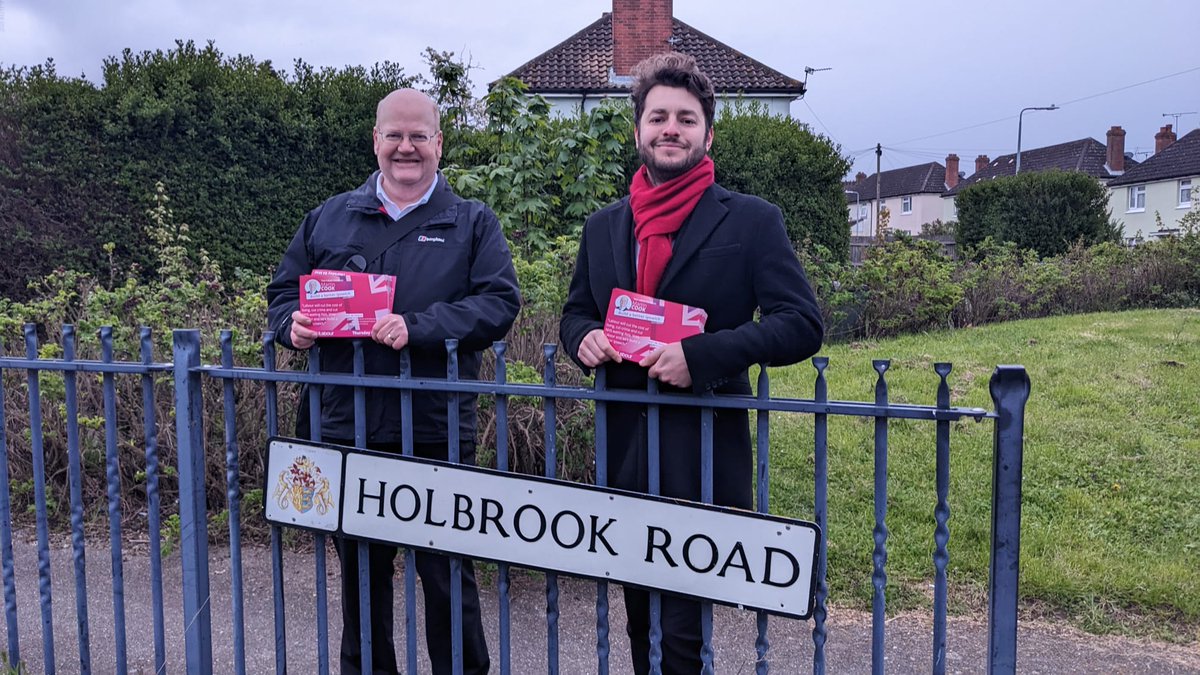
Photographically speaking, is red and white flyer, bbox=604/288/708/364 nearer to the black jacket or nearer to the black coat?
the black coat

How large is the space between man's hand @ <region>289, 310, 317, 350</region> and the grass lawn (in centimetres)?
268

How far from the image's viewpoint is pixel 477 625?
2916 millimetres

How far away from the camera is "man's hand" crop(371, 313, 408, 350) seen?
259 centimetres

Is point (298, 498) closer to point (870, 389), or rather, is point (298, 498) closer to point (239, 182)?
point (870, 389)

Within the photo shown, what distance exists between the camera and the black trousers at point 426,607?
114 inches

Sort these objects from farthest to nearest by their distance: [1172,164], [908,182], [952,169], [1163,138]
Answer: [908,182]
[952,169]
[1163,138]
[1172,164]

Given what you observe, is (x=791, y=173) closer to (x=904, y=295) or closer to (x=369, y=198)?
(x=904, y=295)

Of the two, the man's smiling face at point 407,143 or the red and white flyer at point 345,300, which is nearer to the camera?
the red and white flyer at point 345,300

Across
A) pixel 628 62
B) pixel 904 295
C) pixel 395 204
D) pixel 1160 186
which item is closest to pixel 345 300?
pixel 395 204

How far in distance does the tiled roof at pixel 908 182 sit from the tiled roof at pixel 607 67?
44.5 meters

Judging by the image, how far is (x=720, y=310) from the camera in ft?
7.87

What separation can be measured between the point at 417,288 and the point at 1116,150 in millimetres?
57594

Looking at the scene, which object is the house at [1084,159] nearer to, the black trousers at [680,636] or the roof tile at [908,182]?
the roof tile at [908,182]

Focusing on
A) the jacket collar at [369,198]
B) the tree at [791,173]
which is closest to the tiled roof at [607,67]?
the tree at [791,173]
